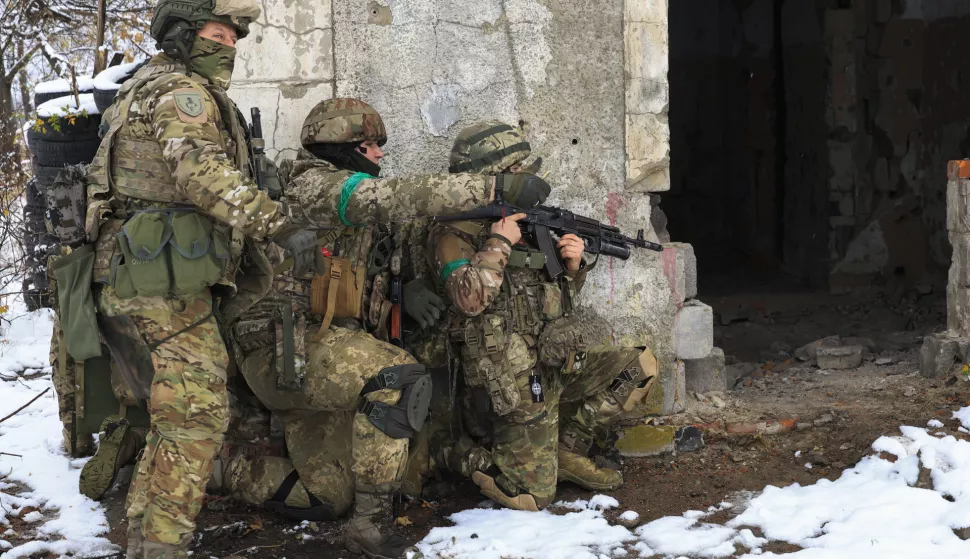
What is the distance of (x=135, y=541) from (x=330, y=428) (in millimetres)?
911

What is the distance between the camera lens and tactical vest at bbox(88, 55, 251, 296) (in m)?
3.19

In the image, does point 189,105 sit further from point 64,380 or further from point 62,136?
point 62,136

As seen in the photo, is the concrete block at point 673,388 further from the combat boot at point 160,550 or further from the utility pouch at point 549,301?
the combat boot at point 160,550

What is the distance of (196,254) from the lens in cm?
320

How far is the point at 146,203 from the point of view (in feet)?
10.7

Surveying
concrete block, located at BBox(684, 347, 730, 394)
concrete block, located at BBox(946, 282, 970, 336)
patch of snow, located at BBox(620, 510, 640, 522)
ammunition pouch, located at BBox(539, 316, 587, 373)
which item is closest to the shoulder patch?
ammunition pouch, located at BBox(539, 316, 587, 373)

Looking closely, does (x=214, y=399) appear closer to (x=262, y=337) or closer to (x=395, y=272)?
(x=262, y=337)

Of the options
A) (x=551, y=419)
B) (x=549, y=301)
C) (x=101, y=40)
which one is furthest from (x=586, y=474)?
(x=101, y=40)

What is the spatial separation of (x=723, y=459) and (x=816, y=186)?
502 centimetres

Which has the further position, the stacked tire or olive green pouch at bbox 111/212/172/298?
the stacked tire

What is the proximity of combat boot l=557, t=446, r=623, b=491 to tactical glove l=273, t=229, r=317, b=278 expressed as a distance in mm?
1401

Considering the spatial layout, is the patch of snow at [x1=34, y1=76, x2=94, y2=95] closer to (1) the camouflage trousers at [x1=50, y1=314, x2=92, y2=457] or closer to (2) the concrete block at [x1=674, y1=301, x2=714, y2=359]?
(1) the camouflage trousers at [x1=50, y1=314, x2=92, y2=457]

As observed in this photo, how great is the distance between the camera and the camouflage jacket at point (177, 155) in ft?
10.2

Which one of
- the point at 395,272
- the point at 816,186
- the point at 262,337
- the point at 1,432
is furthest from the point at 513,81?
the point at 816,186
